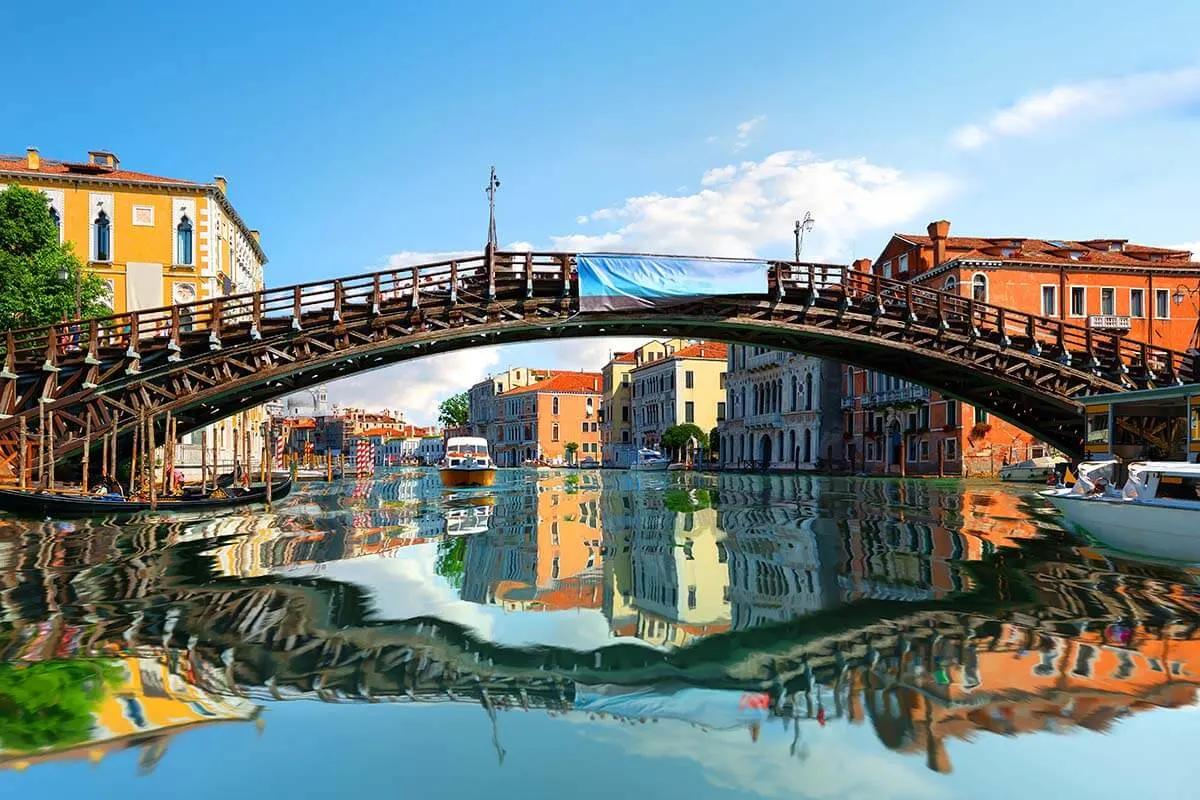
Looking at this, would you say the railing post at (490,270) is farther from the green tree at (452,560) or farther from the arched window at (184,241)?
the arched window at (184,241)

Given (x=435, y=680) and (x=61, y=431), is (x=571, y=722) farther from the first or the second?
(x=61, y=431)

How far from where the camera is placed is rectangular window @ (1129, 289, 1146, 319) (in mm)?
38781

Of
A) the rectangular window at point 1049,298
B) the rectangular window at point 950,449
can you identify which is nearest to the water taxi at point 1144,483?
the rectangular window at point 950,449

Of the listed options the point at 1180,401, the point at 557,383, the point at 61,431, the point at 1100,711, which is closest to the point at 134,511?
the point at 61,431

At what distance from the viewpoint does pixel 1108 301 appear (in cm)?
3894

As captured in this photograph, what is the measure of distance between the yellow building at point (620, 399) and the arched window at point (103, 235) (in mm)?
53619

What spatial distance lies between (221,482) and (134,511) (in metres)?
10.4

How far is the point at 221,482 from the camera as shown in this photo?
2827cm

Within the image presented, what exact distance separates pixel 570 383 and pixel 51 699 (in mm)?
91079

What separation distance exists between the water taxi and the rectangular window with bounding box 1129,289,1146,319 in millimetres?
25065

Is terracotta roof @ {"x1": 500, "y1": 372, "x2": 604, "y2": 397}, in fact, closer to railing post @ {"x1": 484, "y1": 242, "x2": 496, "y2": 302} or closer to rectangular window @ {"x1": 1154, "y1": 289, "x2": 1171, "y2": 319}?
rectangular window @ {"x1": 1154, "y1": 289, "x2": 1171, "y2": 319}

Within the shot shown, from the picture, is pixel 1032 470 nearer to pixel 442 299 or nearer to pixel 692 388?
pixel 442 299

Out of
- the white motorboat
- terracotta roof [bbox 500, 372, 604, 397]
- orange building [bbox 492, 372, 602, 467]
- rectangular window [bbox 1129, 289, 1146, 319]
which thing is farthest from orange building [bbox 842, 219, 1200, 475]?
terracotta roof [bbox 500, 372, 604, 397]

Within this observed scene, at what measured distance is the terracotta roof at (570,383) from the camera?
313ft
